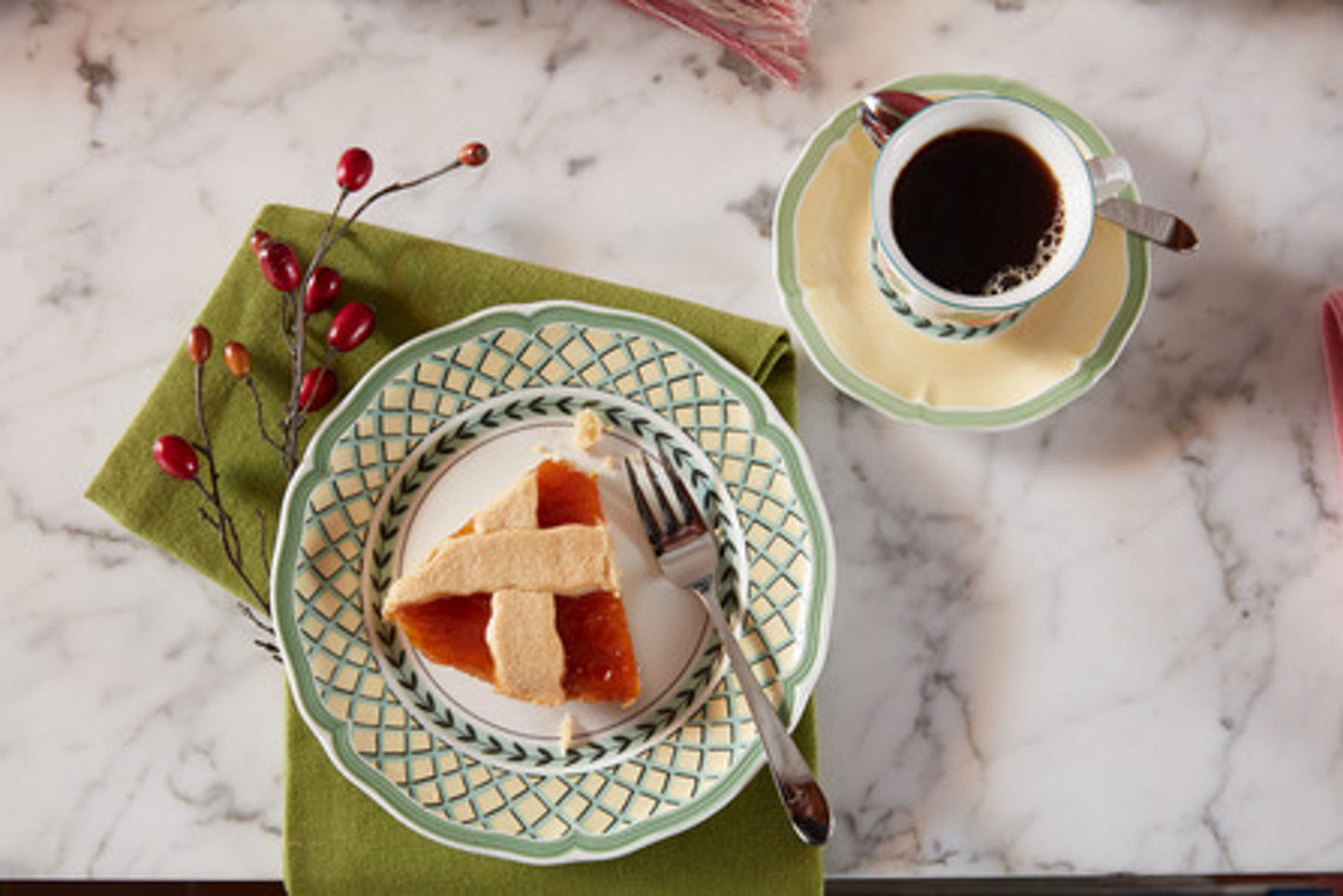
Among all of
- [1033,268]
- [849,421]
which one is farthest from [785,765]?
[1033,268]

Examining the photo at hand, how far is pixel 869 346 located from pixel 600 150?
258 mm

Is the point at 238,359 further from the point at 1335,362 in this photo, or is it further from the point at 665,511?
the point at 1335,362

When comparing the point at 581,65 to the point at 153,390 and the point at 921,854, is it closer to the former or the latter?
the point at 153,390

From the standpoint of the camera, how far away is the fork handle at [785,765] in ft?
2.98

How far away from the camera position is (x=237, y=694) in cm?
101

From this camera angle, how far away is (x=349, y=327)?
0.97 meters

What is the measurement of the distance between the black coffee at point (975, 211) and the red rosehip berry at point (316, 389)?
1.34 feet

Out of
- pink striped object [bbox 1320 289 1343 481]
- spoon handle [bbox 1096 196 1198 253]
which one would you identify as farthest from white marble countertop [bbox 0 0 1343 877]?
spoon handle [bbox 1096 196 1198 253]

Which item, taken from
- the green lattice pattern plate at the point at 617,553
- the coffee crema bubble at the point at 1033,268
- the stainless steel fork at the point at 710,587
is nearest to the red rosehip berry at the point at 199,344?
the green lattice pattern plate at the point at 617,553

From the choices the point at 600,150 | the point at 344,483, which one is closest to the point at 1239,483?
the point at 600,150

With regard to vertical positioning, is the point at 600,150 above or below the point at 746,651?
above

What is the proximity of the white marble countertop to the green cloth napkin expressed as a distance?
0.05 meters

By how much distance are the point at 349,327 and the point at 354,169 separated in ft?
0.38

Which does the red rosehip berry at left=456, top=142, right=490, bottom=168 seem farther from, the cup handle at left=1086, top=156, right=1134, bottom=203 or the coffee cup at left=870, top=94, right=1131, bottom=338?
the cup handle at left=1086, top=156, right=1134, bottom=203
